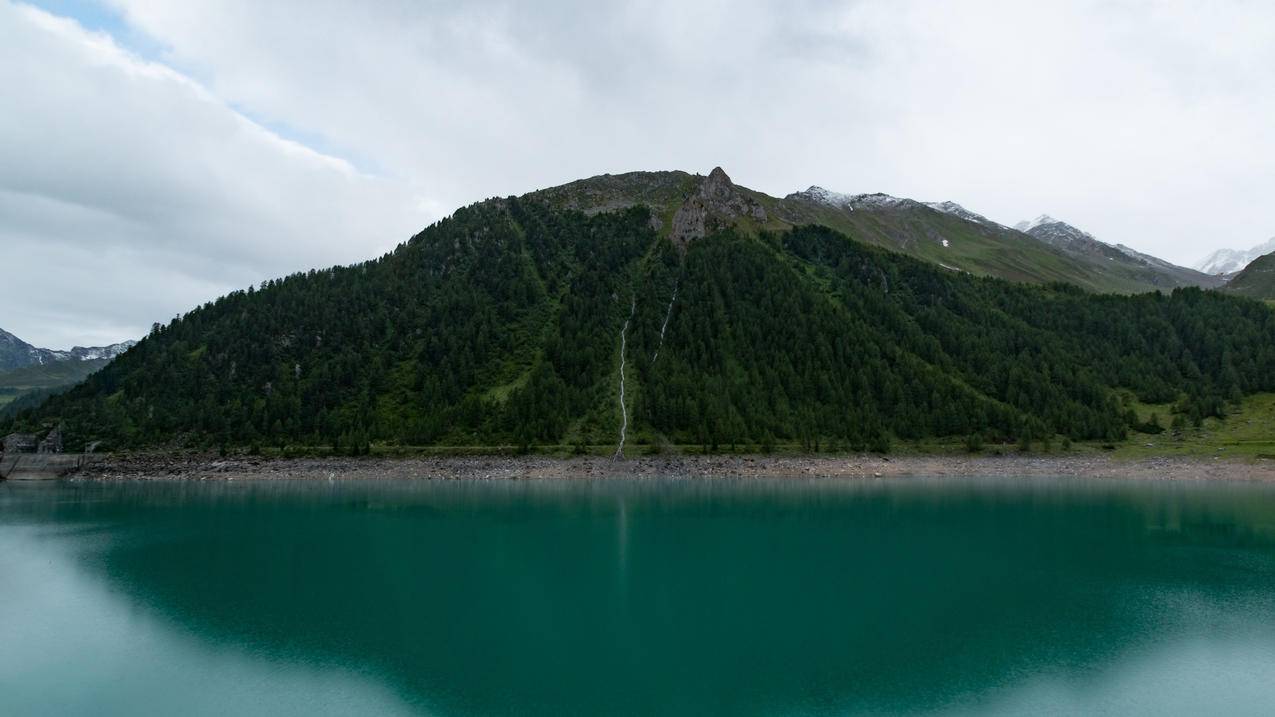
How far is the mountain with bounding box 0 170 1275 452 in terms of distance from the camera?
87938 millimetres

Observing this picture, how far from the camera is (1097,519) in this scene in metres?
47.1

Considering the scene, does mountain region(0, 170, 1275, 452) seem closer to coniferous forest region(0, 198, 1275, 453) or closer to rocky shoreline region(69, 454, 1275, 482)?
coniferous forest region(0, 198, 1275, 453)

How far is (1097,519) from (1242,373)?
249 ft

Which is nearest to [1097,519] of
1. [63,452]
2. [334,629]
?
[334,629]

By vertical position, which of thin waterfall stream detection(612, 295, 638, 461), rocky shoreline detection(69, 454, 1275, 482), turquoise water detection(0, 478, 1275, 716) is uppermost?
thin waterfall stream detection(612, 295, 638, 461)

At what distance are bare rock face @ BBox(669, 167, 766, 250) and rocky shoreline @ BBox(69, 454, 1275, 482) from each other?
71254mm

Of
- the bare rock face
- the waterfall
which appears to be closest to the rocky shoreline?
the waterfall

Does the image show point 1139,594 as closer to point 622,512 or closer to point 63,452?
point 622,512

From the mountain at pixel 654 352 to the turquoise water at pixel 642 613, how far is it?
38831 millimetres

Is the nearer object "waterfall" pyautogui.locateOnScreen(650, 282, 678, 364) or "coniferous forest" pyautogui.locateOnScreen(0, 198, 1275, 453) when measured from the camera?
"coniferous forest" pyautogui.locateOnScreen(0, 198, 1275, 453)

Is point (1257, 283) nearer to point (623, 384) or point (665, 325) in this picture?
point (665, 325)

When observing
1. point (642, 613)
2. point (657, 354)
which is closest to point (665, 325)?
point (657, 354)

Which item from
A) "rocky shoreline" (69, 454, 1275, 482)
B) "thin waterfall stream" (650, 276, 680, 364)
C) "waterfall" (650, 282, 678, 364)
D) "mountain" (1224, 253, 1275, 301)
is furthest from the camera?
"mountain" (1224, 253, 1275, 301)

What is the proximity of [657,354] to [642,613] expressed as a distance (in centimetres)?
8277
